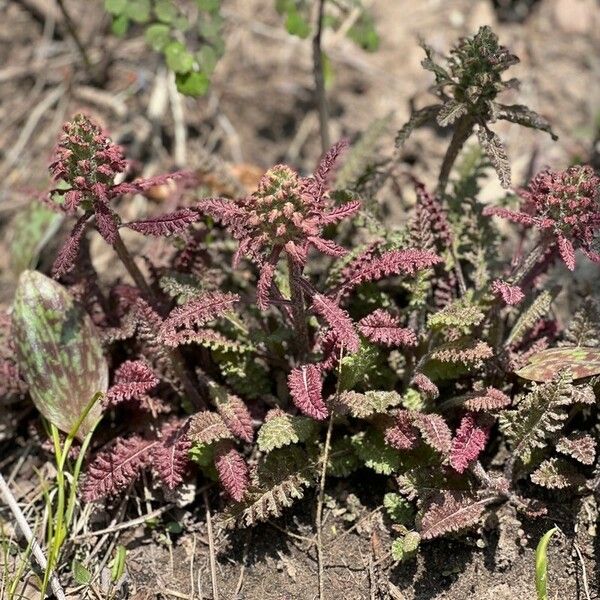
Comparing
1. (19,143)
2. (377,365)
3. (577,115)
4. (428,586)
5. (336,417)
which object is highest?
(577,115)

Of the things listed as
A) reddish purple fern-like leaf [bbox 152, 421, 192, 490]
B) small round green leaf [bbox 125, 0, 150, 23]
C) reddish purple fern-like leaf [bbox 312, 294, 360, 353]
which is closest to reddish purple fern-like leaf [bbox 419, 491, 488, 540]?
reddish purple fern-like leaf [bbox 312, 294, 360, 353]

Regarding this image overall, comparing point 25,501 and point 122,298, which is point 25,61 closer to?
point 122,298

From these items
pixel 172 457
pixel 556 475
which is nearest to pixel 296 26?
pixel 172 457

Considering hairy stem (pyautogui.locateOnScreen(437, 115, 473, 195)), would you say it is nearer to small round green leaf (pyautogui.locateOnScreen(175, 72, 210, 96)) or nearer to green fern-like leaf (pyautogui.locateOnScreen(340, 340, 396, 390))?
green fern-like leaf (pyautogui.locateOnScreen(340, 340, 396, 390))

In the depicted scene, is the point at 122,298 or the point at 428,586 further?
the point at 122,298

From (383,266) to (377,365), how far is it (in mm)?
529

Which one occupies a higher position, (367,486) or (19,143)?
(19,143)

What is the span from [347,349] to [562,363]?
832 millimetres

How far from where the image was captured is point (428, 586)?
299 centimetres

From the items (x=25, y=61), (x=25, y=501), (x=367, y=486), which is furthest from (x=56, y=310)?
(x=25, y=61)

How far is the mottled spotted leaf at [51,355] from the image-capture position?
3299mm

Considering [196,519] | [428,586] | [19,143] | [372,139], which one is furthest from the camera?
[19,143]

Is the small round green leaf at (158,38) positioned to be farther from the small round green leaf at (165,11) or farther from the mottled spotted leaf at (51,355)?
the mottled spotted leaf at (51,355)

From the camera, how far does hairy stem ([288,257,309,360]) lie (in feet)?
9.64
